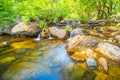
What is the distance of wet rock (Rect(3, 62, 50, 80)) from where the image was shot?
21.3 feet

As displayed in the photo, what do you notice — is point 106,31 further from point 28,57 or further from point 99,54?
point 28,57

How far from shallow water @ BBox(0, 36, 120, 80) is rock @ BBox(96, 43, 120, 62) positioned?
42cm

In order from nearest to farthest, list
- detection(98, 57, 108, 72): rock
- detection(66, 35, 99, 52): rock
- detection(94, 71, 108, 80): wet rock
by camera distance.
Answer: detection(94, 71, 108, 80): wet rock → detection(98, 57, 108, 72): rock → detection(66, 35, 99, 52): rock

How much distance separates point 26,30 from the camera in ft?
43.2

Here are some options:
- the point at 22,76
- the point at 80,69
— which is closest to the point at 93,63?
the point at 80,69

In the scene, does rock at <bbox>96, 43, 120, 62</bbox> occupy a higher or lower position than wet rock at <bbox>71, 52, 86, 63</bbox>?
higher

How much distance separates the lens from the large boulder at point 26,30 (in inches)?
516

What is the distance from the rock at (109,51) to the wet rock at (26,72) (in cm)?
287

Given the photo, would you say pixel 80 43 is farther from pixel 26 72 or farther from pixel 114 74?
pixel 26 72

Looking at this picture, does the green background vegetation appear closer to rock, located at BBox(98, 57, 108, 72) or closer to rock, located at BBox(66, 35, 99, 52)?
rock, located at BBox(66, 35, 99, 52)

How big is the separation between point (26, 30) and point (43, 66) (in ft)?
20.6

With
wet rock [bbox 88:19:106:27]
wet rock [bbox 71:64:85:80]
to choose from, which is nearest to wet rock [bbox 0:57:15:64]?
wet rock [bbox 71:64:85:80]

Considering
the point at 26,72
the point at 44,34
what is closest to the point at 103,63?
the point at 26,72

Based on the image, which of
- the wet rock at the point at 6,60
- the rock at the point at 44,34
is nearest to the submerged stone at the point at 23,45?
the rock at the point at 44,34
